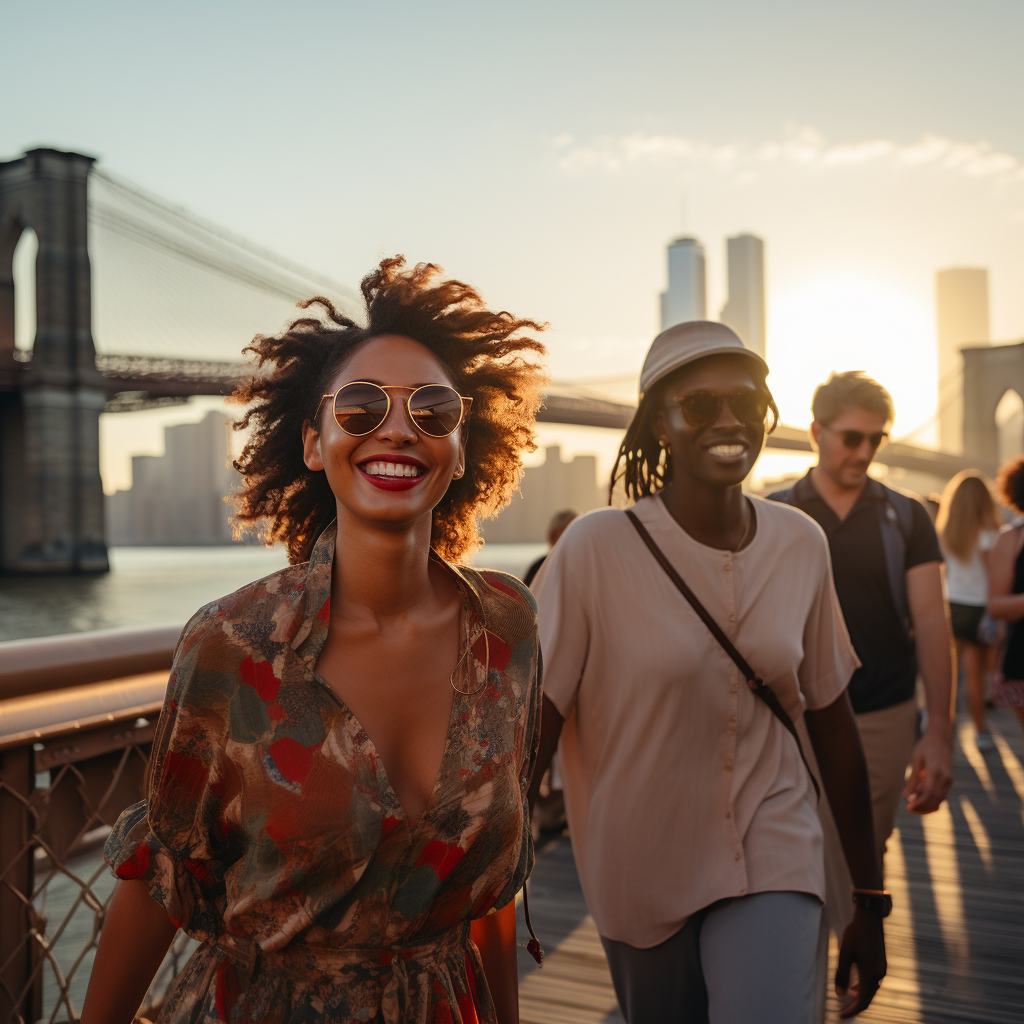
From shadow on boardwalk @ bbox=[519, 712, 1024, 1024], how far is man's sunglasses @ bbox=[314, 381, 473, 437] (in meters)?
1.95

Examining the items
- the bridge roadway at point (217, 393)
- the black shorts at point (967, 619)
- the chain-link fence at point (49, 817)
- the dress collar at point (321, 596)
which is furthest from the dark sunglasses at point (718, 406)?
the bridge roadway at point (217, 393)

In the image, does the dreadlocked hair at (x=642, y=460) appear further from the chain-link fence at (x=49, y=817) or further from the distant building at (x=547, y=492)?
the distant building at (x=547, y=492)

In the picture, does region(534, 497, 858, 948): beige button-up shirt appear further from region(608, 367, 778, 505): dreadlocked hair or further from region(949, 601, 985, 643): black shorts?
region(949, 601, 985, 643): black shorts

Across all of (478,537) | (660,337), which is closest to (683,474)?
(660,337)

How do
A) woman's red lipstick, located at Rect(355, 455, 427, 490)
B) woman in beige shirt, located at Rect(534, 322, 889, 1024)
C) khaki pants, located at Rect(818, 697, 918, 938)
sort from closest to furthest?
woman's red lipstick, located at Rect(355, 455, 427, 490) < woman in beige shirt, located at Rect(534, 322, 889, 1024) < khaki pants, located at Rect(818, 697, 918, 938)

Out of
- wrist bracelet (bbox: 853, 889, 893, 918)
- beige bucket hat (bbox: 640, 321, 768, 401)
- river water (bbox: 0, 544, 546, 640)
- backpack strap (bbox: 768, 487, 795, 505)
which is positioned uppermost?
beige bucket hat (bbox: 640, 321, 768, 401)

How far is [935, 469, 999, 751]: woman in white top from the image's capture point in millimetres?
5883

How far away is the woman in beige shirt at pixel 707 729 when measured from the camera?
1.62 m

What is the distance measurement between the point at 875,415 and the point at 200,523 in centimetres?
6435

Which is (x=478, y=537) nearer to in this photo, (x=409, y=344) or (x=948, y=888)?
(x=409, y=344)

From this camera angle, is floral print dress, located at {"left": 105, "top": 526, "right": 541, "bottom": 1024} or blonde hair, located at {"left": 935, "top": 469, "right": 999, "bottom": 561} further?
blonde hair, located at {"left": 935, "top": 469, "right": 999, "bottom": 561}

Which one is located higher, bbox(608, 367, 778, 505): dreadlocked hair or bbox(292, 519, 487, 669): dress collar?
bbox(608, 367, 778, 505): dreadlocked hair

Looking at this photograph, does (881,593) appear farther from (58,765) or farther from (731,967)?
(58,765)

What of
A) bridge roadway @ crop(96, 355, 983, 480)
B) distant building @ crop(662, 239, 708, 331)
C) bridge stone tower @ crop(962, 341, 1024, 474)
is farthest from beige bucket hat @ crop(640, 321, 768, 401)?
bridge stone tower @ crop(962, 341, 1024, 474)
